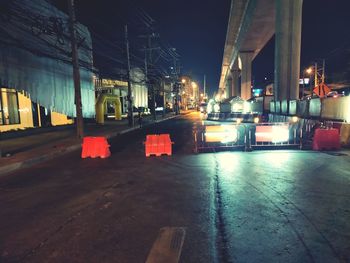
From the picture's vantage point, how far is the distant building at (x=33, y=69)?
50.9 feet

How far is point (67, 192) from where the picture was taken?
646cm

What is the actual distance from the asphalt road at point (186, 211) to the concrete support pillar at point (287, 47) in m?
16.1

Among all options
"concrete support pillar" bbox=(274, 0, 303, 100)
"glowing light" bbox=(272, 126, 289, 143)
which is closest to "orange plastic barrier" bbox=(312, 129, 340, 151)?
"glowing light" bbox=(272, 126, 289, 143)

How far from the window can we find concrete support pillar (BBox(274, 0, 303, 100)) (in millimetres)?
21072

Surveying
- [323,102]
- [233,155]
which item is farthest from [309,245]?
[323,102]

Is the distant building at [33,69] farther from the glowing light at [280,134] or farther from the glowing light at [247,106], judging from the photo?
the glowing light at [247,106]

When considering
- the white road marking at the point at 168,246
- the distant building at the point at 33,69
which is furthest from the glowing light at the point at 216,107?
the white road marking at the point at 168,246

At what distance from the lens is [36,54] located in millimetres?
17656

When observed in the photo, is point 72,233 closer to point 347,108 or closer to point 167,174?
point 167,174

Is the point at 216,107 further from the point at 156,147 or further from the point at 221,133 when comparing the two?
the point at 156,147

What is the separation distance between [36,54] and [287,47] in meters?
19.3

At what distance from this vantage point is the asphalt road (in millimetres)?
3615

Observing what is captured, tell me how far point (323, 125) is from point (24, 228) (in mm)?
12497

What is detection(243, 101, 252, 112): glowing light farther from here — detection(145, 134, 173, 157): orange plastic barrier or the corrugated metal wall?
detection(145, 134, 173, 157): orange plastic barrier
